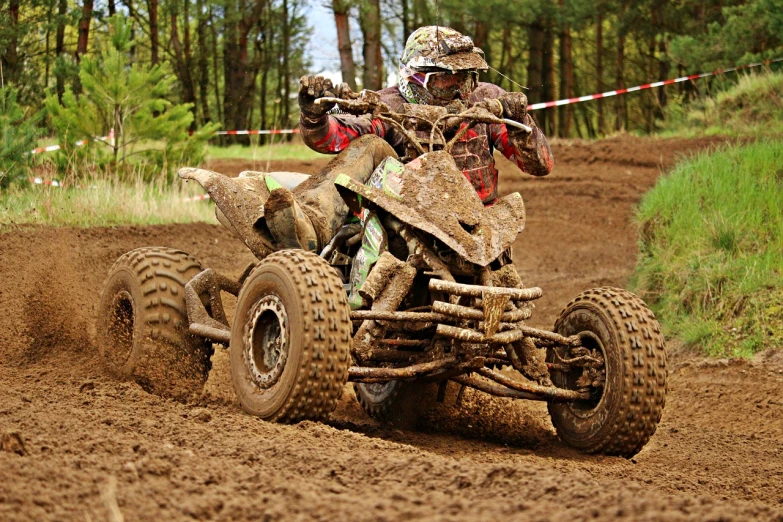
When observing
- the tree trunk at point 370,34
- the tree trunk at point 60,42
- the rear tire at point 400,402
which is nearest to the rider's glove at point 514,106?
the rear tire at point 400,402

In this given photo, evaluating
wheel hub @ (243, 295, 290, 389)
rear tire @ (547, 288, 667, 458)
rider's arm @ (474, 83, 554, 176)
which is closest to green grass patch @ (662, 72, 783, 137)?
rider's arm @ (474, 83, 554, 176)

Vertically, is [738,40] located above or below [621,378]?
above

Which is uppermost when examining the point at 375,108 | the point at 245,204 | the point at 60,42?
the point at 60,42

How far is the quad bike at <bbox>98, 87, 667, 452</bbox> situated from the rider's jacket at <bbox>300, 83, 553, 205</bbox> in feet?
0.58

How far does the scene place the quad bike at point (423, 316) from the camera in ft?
16.4

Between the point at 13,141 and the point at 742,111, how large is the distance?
12.0 meters

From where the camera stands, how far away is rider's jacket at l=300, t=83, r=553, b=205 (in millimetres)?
6164

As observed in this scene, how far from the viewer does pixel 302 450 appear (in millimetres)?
4230

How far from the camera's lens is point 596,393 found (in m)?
5.74

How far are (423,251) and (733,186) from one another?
5.84 meters

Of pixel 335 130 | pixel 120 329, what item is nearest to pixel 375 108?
pixel 335 130

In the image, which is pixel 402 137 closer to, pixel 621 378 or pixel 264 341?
pixel 264 341

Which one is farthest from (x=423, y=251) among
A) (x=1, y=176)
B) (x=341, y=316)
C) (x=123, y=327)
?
(x=1, y=176)

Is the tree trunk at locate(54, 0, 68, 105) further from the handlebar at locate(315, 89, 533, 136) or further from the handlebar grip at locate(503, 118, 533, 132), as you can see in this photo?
the handlebar grip at locate(503, 118, 533, 132)
